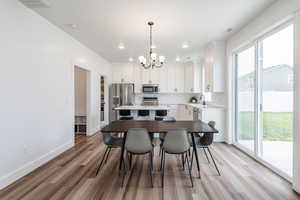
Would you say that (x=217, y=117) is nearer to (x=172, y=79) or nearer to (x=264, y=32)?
(x=264, y=32)

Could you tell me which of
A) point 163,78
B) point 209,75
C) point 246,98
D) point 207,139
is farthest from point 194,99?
point 207,139

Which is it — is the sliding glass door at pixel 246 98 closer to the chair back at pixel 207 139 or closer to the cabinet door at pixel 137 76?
the chair back at pixel 207 139

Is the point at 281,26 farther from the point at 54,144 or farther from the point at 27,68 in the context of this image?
the point at 54,144

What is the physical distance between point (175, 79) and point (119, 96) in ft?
8.33

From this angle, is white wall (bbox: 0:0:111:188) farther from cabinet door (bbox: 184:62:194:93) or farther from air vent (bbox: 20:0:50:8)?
cabinet door (bbox: 184:62:194:93)

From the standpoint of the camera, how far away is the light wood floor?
214 cm

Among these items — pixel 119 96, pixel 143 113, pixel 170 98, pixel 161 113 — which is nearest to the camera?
pixel 161 113

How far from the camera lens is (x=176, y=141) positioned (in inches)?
95.3

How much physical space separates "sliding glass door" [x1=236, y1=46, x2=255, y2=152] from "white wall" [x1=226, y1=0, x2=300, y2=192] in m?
0.17

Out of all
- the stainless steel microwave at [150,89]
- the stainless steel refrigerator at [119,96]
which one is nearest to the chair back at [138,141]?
the stainless steel refrigerator at [119,96]

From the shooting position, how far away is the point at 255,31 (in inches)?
126

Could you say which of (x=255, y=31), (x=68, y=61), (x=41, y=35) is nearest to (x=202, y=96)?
(x=255, y=31)

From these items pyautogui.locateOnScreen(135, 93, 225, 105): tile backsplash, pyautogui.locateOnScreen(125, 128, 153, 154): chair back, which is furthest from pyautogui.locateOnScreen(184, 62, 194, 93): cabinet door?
pyautogui.locateOnScreen(125, 128, 153, 154): chair back

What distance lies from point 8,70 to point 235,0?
3553mm
